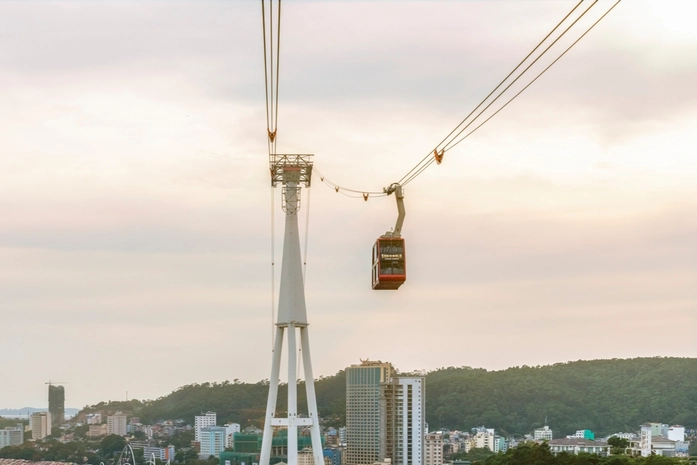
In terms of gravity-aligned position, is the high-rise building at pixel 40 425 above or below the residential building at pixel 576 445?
above

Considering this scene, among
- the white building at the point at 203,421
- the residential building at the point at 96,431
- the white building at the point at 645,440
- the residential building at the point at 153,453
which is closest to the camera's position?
the white building at the point at 645,440

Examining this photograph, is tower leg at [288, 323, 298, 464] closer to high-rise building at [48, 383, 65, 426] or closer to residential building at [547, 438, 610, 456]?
residential building at [547, 438, 610, 456]

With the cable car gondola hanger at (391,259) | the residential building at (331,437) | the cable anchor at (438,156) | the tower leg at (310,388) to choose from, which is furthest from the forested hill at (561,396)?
the cable anchor at (438,156)

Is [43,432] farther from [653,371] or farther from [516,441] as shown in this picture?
[653,371]

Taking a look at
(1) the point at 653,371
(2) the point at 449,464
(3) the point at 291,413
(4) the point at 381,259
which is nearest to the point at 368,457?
(2) the point at 449,464

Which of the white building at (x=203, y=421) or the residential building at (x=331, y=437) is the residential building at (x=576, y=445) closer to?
the residential building at (x=331, y=437)

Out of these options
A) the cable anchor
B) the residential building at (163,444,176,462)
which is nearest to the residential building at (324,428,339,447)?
the residential building at (163,444,176,462)

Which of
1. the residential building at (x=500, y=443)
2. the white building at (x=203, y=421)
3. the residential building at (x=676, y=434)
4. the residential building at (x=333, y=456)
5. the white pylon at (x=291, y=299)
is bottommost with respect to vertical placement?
the residential building at (x=333, y=456)
